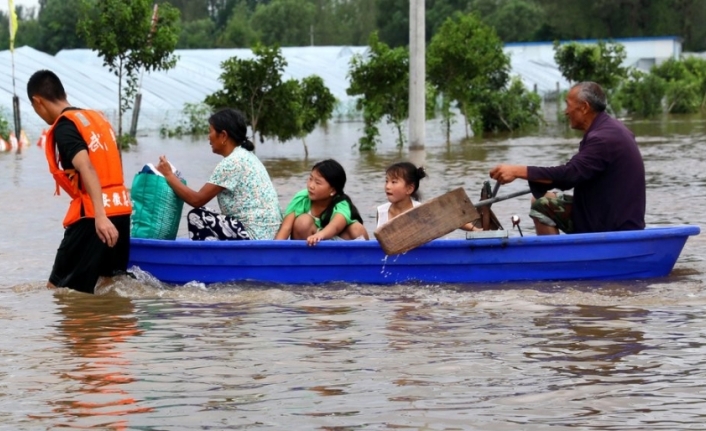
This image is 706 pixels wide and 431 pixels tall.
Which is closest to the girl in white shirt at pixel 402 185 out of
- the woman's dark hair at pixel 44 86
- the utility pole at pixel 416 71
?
the woman's dark hair at pixel 44 86

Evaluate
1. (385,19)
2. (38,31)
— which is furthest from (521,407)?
(385,19)

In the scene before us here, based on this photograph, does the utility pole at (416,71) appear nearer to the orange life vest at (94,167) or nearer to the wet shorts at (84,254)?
the wet shorts at (84,254)

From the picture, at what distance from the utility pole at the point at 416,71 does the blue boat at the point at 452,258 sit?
13133 millimetres

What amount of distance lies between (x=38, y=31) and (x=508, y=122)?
132ft

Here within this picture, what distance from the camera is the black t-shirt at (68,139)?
744cm

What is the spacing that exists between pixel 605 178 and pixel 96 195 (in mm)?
3252

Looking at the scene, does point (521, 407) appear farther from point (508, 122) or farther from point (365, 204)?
point (508, 122)

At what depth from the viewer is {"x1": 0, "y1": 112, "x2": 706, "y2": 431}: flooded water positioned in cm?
493

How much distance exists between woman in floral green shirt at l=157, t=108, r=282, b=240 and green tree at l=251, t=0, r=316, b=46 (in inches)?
2967

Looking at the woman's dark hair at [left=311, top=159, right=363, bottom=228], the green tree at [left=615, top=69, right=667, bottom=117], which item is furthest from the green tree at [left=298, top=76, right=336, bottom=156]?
the woman's dark hair at [left=311, top=159, right=363, bottom=228]

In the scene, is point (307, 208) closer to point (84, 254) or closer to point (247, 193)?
point (247, 193)

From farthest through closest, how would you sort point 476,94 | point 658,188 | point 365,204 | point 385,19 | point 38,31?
point 385,19 < point 38,31 < point 476,94 < point 658,188 < point 365,204

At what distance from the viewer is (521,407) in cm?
497

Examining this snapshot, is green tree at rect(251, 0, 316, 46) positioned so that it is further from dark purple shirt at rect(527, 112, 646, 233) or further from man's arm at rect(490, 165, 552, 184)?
man's arm at rect(490, 165, 552, 184)
